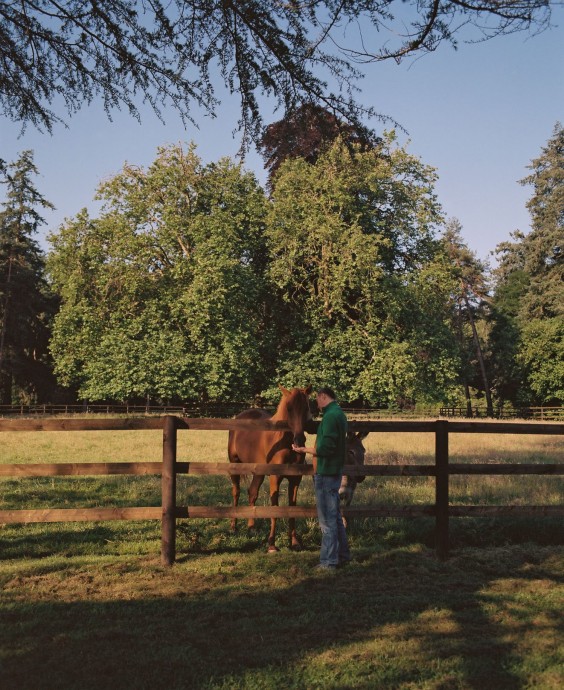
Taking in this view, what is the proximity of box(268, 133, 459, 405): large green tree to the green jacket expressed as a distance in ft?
90.1

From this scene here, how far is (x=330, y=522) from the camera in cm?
726

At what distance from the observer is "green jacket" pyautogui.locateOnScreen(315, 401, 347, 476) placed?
733cm

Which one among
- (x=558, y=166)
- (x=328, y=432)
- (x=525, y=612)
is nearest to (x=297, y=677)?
(x=525, y=612)

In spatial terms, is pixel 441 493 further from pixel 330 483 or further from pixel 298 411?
pixel 298 411

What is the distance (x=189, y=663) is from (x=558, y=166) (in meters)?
62.2

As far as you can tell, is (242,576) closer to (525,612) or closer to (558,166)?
(525,612)

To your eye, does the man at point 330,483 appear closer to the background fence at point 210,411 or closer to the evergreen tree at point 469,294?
the background fence at point 210,411

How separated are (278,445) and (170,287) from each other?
30.8m

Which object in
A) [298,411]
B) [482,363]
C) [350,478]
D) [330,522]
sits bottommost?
[330,522]

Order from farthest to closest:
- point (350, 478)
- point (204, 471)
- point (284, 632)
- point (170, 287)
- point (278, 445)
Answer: point (170, 287) < point (350, 478) < point (278, 445) < point (204, 471) < point (284, 632)

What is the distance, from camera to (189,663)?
457cm

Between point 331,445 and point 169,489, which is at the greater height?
point 331,445

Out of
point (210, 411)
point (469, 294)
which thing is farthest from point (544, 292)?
point (210, 411)

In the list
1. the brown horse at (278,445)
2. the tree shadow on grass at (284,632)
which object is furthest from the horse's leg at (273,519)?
the tree shadow on grass at (284,632)
